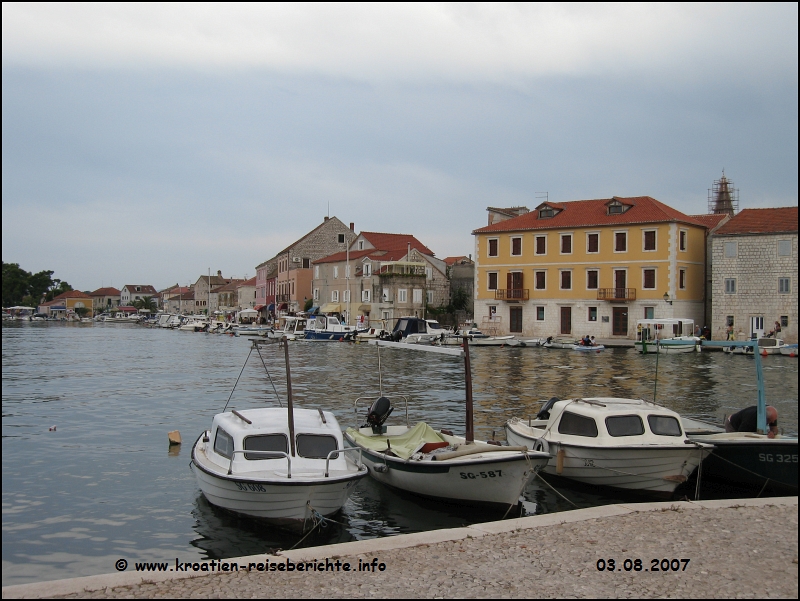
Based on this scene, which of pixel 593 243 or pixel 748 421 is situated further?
pixel 593 243

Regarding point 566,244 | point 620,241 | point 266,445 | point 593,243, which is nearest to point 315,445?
point 266,445

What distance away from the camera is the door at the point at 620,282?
5778 cm

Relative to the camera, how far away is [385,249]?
82.6 meters

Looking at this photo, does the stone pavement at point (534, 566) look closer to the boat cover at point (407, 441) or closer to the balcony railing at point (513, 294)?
the boat cover at point (407, 441)

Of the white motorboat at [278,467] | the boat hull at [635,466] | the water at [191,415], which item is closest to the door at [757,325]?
the water at [191,415]

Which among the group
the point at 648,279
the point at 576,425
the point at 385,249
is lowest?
the point at 576,425

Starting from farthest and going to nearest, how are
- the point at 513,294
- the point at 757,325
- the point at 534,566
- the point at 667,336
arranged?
1. the point at 513,294
2. the point at 667,336
3. the point at 757,325
4. the point at 534,566

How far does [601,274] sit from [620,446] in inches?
1861

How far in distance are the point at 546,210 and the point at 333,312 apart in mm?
27354

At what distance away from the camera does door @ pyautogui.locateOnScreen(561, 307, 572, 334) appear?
2377 inches

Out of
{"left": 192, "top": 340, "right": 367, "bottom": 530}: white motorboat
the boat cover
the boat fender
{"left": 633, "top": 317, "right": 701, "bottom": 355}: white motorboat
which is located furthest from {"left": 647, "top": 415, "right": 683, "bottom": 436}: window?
{"left": 633, "top": 317, "right": 701, "bottom": 355}: white motorboat

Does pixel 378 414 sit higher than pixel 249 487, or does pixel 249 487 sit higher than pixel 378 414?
pixel 378 414

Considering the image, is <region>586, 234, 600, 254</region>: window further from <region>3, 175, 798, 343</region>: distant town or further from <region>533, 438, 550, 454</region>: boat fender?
<region>533, 438, 550, 454</region>: boat fender

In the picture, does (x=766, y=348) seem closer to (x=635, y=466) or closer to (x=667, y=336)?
(x=667, y=336)
